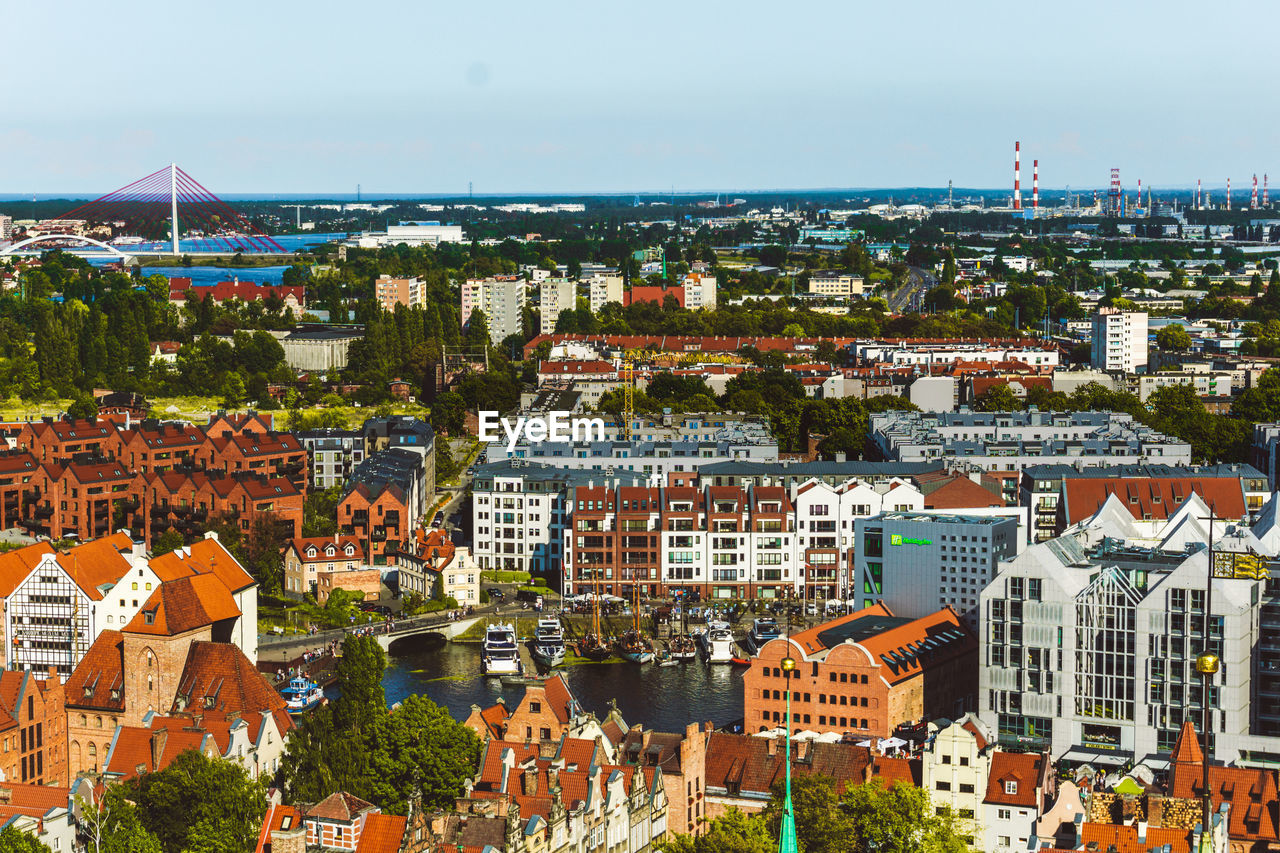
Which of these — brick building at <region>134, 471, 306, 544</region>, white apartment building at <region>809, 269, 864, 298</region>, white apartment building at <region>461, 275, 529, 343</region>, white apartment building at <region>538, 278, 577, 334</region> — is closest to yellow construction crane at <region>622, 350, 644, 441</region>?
brick building at <region>134, 471, 306, 544</region>

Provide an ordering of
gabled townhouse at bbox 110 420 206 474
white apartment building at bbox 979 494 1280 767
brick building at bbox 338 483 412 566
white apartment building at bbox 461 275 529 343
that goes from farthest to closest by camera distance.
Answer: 1. white apartment building at bbox 461 275 529 343
2. gabled townhouse at bbox 110 420 206 474
3. brick building at bbox 338 483 412 566
4. white apartment building at bbox 979 494 1280 767

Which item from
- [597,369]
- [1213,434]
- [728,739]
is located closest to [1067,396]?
[1213,434]

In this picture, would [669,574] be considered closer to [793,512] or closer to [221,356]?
[793,512]

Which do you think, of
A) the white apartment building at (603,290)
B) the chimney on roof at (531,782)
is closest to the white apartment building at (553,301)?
the white apartment building at (603,290)

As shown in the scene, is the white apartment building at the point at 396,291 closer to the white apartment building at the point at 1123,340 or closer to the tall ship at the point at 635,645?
the white apartment building at the point at 1123,340

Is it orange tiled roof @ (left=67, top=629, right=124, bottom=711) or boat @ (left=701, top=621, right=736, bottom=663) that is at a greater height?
orange tiled roof @ (left=67, top=629, right=124, bottom=711)

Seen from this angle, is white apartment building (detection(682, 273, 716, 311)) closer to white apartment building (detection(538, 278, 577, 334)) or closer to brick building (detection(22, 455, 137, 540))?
white apartment building (detection(538, 278, 577, 334))
